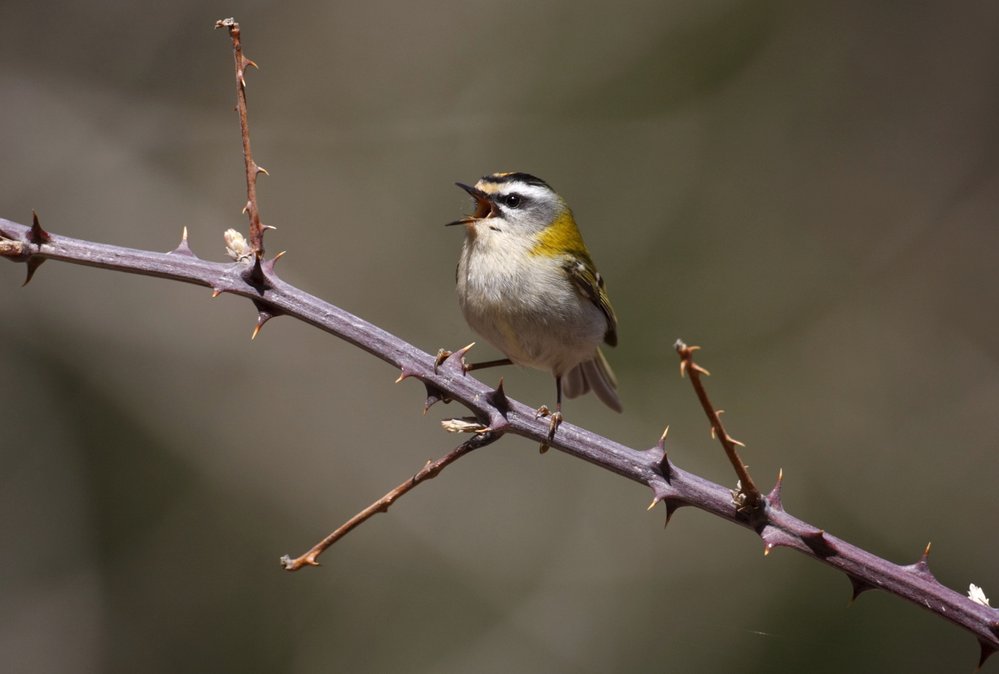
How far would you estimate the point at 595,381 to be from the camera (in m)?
4.92

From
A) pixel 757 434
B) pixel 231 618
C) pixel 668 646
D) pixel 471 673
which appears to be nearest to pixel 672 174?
pixel 757 434

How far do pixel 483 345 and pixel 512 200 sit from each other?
2486 millimetres

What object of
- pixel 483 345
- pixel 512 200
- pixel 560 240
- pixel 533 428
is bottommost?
pixel 483 345

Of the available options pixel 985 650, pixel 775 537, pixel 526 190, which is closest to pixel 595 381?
pixel 526 190

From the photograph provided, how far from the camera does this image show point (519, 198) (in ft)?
14.0

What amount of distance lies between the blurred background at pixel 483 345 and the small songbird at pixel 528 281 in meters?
2.56

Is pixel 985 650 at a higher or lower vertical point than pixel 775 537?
lower

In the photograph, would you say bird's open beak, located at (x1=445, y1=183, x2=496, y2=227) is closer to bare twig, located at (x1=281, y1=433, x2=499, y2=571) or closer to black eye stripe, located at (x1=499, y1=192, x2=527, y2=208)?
black eye stripe, located at (x1=499, y1=192, x2=527, y2=208)

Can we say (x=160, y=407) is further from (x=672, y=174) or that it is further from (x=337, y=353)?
(x=672, y=174)

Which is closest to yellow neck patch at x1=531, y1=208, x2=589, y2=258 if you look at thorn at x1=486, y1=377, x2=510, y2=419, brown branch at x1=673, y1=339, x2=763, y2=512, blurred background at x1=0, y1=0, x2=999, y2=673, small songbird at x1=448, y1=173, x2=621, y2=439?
small songbird at x1=448, y1=173, x2=621, y2=439

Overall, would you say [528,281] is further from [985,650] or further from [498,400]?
[985,650]

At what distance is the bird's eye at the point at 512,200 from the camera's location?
13.8 feet

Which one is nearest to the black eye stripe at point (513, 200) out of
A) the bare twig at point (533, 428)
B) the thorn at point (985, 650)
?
the bare twig at point (533, 428)

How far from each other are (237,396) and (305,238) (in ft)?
4.76
